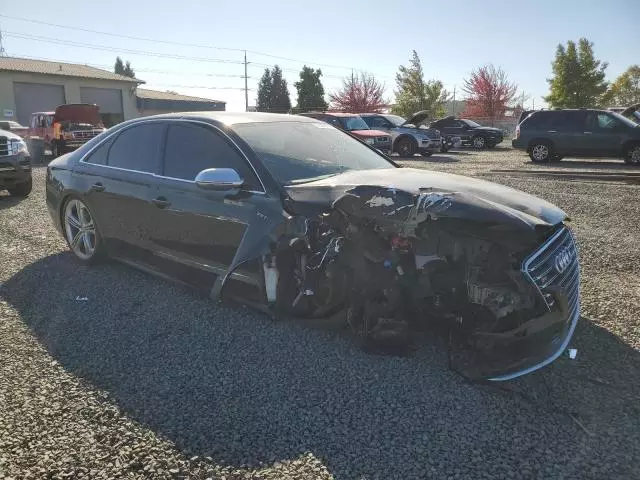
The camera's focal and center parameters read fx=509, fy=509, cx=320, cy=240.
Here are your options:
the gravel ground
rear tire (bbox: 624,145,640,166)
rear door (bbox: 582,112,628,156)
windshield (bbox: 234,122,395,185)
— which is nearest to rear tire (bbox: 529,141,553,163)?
rear door (bbox: 582,112,628,156)

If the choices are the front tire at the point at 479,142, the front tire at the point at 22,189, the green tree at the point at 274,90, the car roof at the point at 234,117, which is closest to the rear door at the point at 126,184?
the car roof at the point at 234,117

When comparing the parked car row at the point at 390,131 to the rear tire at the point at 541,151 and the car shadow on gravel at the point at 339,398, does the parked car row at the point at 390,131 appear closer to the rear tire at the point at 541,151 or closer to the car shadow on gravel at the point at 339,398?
the rear tire at the point at 541,151

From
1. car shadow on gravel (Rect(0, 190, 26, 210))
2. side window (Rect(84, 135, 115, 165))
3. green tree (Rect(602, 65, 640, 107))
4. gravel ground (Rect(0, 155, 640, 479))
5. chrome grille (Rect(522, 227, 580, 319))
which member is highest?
green tree (Rect(602, 65, 640, 107))

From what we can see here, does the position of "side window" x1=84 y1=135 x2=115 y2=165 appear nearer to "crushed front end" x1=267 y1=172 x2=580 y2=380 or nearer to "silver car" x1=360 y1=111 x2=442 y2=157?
"crushed front end" x1=267 y1=172 x2=580 y2=380

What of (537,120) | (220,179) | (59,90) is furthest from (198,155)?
(59,90)

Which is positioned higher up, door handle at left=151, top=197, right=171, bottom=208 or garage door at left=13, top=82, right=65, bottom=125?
garage door at left=13, top=82, right=65, bottom=125

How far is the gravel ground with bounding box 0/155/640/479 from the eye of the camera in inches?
88.8

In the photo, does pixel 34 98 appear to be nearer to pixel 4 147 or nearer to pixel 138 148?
pixel 4 147

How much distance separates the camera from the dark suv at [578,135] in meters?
15.3

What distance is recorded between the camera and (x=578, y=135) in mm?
16094

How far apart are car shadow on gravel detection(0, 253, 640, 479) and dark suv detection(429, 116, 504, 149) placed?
22261 mm

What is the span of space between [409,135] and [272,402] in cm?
1760

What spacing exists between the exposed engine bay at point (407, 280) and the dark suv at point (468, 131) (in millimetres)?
22667

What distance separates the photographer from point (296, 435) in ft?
8.05
